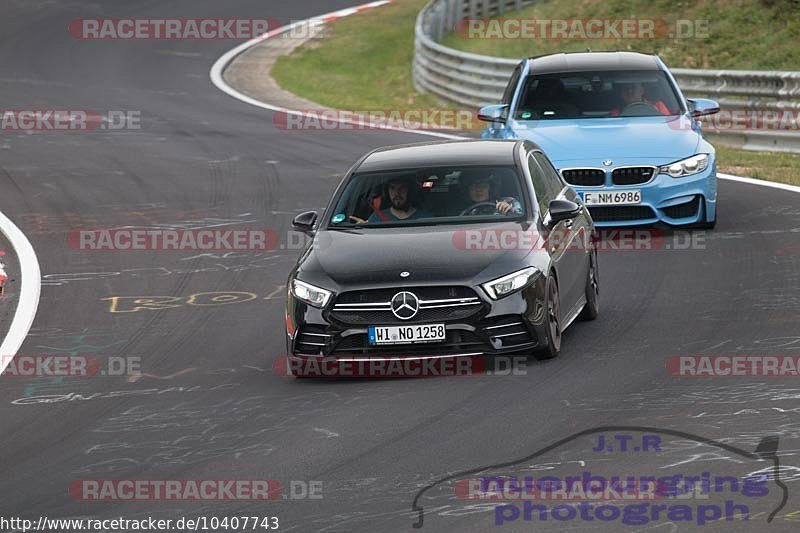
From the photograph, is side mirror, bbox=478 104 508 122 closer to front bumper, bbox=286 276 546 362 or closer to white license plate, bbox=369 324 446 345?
front bumper, bbox=286 276 546 362

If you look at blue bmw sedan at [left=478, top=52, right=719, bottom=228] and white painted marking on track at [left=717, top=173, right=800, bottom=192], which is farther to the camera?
white painted marking on track at [left=717, top=173, right=800, bottom=192]

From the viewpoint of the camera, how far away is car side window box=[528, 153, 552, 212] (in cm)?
1184

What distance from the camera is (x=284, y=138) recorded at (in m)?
26.3

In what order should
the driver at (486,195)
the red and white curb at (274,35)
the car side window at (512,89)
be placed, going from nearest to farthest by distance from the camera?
the driver at (486,195)
the car side window at (512,89)
the red and white curb at (274,35)

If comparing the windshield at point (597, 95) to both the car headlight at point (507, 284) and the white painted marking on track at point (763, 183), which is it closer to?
the white painted marking on track at point (763, 183)

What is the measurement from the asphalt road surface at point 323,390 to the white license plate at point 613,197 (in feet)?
2.09

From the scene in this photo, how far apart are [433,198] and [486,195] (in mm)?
383

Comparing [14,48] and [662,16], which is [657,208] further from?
[14,48]

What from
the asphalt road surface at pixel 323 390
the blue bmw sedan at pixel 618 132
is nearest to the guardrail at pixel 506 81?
the asphalt road surface at pixel 323 390

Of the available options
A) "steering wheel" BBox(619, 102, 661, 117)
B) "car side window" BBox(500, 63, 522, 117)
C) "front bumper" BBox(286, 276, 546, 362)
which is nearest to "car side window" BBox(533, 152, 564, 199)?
"front bumper" BBox(286, 276, 546, 362)

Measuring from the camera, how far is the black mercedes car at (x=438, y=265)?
10.5 metres

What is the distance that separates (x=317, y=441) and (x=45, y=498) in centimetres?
161

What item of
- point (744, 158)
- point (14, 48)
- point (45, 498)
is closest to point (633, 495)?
point (45, 498)

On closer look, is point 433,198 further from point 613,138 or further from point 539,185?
point 613,138
